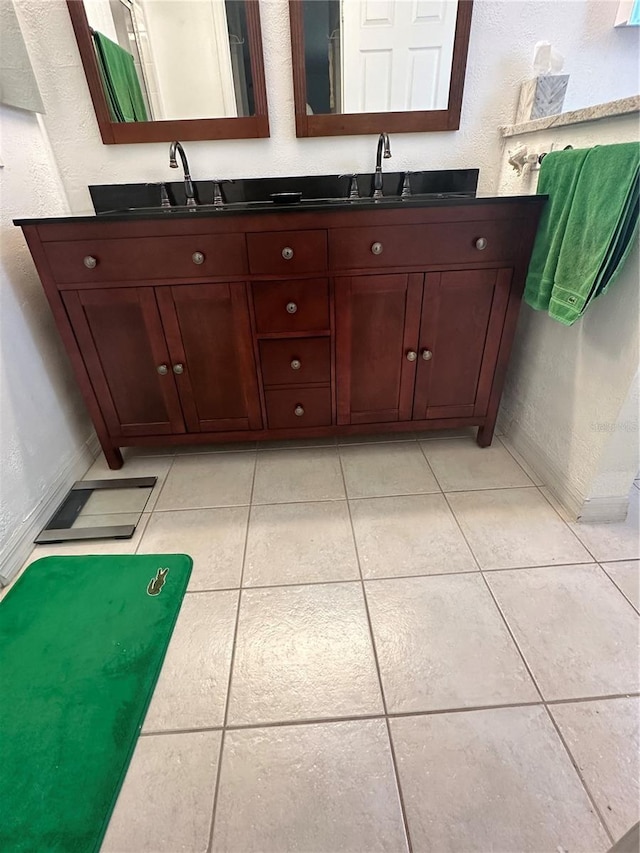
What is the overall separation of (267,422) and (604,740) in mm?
1233

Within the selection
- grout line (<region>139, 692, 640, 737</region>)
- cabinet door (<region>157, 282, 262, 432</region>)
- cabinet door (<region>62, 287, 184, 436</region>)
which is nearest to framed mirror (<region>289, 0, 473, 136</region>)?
cabinet door (<region>157, 282, 262, 432</region>)

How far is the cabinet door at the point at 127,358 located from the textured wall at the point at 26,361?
169 mm

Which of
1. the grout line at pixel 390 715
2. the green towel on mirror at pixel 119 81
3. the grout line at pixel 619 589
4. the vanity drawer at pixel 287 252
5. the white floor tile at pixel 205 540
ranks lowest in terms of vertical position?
the grout line at pixel 390 715

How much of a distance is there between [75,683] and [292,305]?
3.77 ft

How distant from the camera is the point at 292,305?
4.37ft

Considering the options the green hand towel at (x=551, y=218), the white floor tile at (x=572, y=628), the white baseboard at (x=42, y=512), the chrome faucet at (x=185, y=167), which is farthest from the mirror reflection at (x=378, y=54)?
the white floor tile at (x=572, y=628)

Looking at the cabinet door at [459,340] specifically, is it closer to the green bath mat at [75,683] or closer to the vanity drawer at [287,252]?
the vanity drawer at [287,252]

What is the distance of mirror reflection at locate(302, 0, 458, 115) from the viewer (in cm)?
140

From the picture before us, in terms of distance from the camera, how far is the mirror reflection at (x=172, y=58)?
1387 millimetres

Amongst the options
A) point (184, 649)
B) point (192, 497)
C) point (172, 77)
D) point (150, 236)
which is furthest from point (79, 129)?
point (184, 649)

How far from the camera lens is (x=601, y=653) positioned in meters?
0.94

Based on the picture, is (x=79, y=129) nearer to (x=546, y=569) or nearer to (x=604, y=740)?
(x=546, y=569)

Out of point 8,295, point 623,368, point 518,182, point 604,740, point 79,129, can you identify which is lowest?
point 604,740

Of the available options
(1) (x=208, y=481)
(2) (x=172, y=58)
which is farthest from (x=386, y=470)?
(2) (x=172, y=58)
